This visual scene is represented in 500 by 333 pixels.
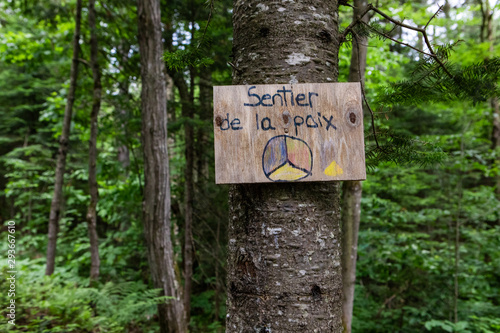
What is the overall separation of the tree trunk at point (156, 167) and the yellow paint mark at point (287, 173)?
9.62 feet

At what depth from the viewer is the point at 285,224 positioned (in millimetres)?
1060

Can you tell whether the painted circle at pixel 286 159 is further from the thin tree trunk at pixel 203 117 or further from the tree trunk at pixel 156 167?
the thin tree trunk at pixel 203 117

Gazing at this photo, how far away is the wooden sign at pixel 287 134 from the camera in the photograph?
105 cm

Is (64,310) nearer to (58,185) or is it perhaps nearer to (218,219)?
(58,185)

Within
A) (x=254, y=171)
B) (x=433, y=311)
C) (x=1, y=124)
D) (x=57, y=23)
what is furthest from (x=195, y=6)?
(x=1, y=124)

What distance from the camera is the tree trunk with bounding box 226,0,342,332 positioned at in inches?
41.0

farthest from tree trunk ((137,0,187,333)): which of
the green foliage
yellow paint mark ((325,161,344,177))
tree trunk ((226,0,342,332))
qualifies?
yellow paint mark ((325,161,344,177))

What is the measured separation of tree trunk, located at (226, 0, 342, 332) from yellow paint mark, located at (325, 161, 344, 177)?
0.25 feet

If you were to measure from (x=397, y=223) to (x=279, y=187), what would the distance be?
15.6 ft

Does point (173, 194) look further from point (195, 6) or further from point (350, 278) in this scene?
point (350, 278)

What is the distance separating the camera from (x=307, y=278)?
1048 millimetres

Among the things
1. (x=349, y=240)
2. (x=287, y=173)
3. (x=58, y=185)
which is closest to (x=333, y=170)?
(x=287, y=173)

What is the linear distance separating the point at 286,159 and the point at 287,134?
0.29 feet

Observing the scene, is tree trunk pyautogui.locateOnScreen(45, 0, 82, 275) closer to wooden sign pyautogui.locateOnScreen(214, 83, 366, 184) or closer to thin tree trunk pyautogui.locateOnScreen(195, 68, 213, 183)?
thin tree trunk pyautogui.locateOnScreen(195, 68, 213, 183)
